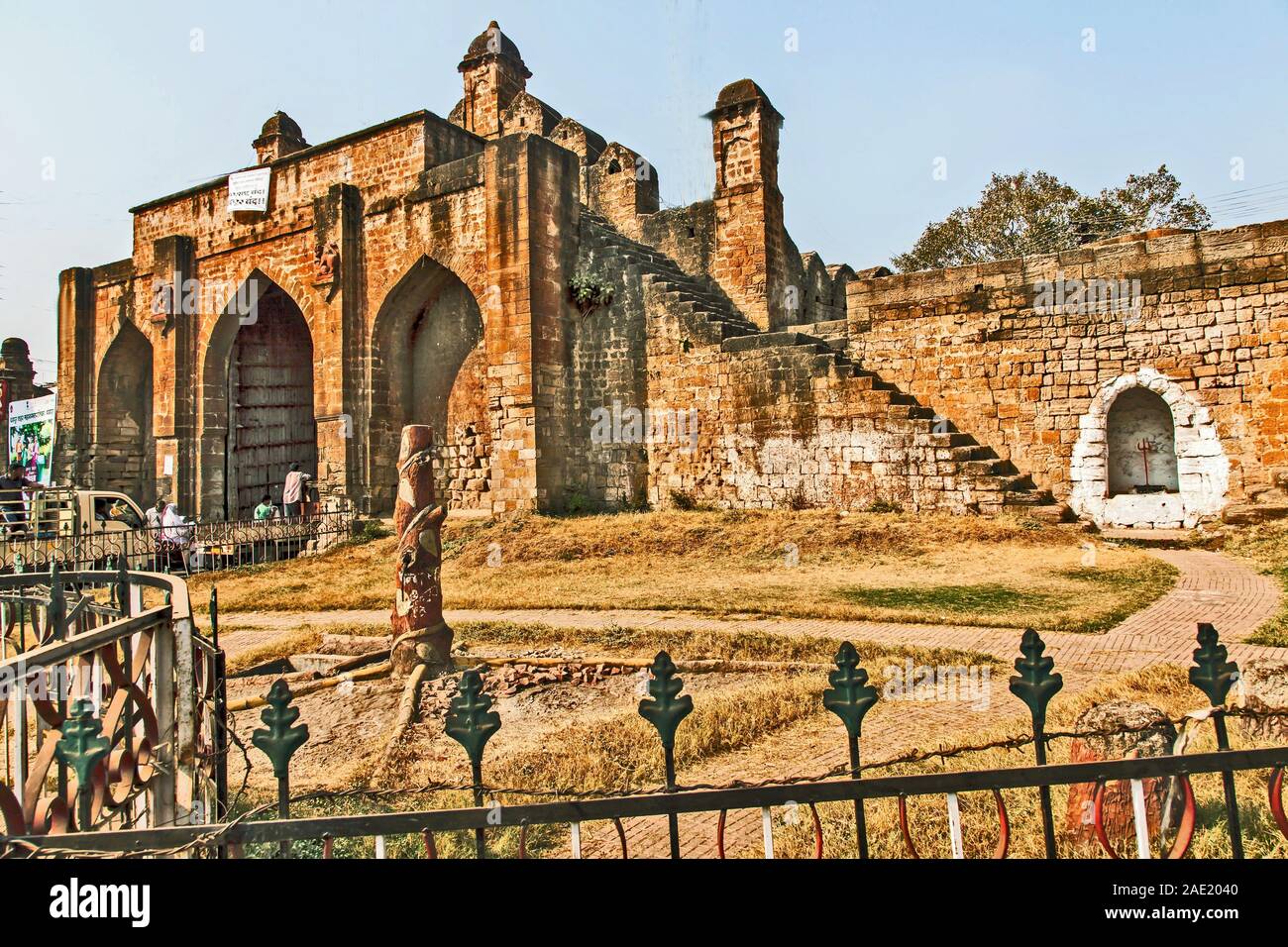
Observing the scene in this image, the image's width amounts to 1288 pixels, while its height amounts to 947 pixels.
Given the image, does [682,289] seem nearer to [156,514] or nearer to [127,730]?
[156,514]

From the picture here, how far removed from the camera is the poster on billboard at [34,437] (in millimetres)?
28484

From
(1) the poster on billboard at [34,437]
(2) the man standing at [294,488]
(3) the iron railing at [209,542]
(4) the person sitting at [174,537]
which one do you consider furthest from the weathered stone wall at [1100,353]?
(1) the poster on billboard at [34,437]

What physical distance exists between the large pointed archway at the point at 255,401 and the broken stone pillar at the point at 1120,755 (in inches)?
820

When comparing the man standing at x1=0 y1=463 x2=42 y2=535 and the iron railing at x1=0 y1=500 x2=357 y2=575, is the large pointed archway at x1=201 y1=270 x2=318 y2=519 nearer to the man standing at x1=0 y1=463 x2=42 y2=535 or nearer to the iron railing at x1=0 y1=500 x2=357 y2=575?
the man standing at x1=0 y1=463 x2=42 y2=535

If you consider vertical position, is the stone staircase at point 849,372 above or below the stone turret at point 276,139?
below

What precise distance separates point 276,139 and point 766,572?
2390 centimetres

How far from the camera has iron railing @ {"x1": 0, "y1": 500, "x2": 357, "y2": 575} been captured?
14.1 meters

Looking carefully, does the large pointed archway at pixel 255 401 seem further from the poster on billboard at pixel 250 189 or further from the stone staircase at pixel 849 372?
the stone staircase at pixel 849 372

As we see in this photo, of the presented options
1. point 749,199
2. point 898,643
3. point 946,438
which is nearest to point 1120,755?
point 898,643

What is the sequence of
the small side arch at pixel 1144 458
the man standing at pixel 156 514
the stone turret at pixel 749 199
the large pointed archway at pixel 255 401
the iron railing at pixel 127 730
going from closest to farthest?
Answer: the iron railing at pixel 127 730 → the small side arch at pixel 1144 458 → the stone turret at pixel 749 199 → the man standing at pixel 156 514 → the large pointed archway at pixel 255 401

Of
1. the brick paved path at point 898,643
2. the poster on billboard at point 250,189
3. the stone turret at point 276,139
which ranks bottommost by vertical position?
the brick paved path at point 898,643

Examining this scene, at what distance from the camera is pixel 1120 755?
3133mm

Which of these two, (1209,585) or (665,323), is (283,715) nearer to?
(1209,585)
